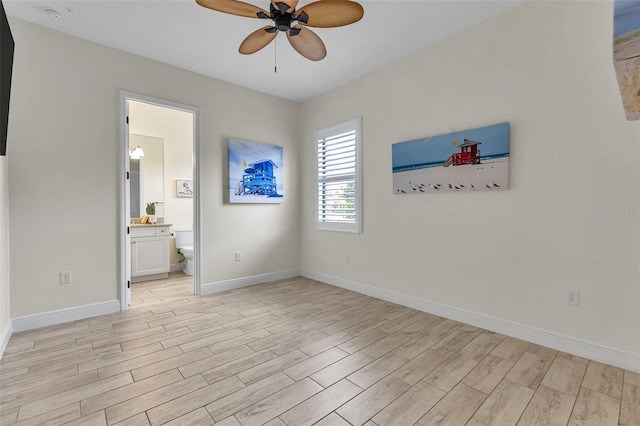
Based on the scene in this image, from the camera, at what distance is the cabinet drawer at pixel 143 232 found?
4.45 m

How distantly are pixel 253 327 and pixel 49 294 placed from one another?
1980 millimetres

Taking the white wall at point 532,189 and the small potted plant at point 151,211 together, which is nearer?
the white wall at point 532,189

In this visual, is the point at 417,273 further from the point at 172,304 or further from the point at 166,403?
the point at 172,304

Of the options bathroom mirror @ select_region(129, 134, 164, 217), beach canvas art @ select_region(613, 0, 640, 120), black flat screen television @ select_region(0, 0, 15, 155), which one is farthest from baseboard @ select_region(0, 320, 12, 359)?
beach canvas art @ select_region(613, 0, 640, 120)

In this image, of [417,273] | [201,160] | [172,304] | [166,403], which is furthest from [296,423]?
[201,160]

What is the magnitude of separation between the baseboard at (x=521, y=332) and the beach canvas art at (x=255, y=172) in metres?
1.92

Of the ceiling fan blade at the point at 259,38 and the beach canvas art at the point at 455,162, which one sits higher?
the ceiling fan blade at the point at 259,38

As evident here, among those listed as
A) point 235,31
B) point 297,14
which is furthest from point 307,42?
point 235,31

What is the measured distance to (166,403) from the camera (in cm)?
174

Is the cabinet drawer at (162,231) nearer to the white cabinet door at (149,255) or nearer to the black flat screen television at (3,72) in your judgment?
the white cabinet door at (149,255)

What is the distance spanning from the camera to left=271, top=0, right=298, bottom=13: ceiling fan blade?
6.43ft

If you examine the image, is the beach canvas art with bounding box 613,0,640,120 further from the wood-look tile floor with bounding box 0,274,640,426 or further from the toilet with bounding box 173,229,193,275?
the toilet with bounding box 173,229,193,275

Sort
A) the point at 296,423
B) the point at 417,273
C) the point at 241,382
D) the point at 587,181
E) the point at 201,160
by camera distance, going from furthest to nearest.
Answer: the point at 201,160 → the point at 417,273 → the point at 587,181 → the point at 241,382 → the point at 296,423

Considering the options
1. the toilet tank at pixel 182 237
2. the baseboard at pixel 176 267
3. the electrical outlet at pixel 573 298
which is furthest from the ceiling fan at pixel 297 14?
the baseboard at pixel 176 267
